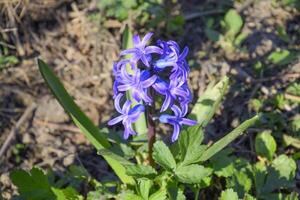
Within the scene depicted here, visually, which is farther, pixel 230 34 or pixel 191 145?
pixel 230 34

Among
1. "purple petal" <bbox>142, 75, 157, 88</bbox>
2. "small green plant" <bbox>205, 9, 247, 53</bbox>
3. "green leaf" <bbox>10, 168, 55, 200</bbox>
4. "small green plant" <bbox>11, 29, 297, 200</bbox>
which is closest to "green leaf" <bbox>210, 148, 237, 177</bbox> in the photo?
"small green plant" <bbox>11, 29, 297, 200</bbox>

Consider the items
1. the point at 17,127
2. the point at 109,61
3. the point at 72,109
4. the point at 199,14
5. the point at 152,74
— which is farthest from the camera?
the point at 199,14

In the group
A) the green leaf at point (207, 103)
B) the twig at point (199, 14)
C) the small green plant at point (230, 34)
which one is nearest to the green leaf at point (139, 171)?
the green leaf at point (207, 103)

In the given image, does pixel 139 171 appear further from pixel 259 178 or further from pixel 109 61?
pixel 109 61

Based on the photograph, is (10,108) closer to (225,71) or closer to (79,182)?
(79,182)

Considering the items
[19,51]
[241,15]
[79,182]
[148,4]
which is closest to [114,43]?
[148,4]

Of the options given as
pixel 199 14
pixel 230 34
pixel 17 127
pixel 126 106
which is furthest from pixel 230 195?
pixel 199 14
